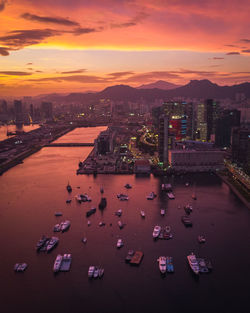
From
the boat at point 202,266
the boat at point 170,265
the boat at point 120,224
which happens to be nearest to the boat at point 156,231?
the boat at point 120,224

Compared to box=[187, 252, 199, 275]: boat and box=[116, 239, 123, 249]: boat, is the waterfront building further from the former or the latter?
box=[187, 252, 199, 275]: boat

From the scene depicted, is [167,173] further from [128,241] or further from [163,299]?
[163,299]

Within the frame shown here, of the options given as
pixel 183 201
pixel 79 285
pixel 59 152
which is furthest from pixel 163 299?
pixel 59 152

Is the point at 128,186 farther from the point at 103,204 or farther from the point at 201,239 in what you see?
the point at 201,239

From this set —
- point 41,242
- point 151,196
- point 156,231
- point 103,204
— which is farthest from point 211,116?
point 41,242

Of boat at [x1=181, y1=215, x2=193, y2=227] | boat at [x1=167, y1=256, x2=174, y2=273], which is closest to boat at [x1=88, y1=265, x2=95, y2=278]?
boat at [x1=167, y1=256, x2=174, y2=273]

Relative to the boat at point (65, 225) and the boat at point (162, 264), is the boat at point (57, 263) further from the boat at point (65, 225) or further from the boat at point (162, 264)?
the boat at point (162, 264)
